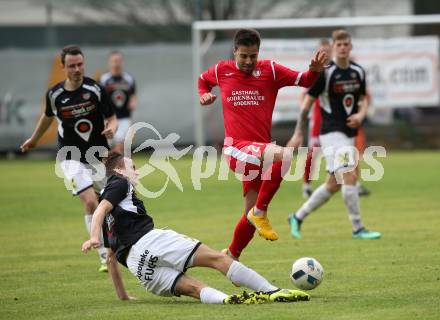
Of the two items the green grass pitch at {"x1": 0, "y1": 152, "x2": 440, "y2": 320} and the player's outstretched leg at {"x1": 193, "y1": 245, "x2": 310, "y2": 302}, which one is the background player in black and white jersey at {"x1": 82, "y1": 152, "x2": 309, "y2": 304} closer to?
the player's outstretched leg at {"x1": 193, "y1": 245, "x2": 310, "y2": 302}

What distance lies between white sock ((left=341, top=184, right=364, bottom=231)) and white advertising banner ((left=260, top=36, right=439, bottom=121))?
13796 mm

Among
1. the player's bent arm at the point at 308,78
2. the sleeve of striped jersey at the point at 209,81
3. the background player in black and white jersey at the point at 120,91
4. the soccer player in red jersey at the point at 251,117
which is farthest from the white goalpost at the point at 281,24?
the player's bent arm at the point at 308,78

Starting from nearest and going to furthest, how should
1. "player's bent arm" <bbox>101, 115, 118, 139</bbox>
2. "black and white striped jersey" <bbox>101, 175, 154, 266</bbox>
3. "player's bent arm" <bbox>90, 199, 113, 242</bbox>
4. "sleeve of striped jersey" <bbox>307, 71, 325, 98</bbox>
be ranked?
"player's bent arm" <bbox>90, 199, 113, 242</bbox> → "black and white striped jersey" <bbox>101, 175, 154, 266</bbox> → "player's bent arm" <bbox>101, 115, 118, 139</bbox> → "sleeve of striped jersey" <bbox>307, 71, 325, 98</bbox>

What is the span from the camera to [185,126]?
2825 cm

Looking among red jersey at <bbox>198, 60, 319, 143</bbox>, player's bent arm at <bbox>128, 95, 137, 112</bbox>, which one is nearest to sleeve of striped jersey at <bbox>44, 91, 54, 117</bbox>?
red jersey at <bbox>198, 60, 319, 143</bbox>

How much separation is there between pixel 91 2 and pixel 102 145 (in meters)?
20.8

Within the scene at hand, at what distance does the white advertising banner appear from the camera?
88.0ft

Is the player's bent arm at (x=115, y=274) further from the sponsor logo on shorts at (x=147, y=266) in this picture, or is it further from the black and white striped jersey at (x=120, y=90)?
the black and white striped jersey at (x=120, y=90)

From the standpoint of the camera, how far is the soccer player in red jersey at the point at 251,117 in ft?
31.3

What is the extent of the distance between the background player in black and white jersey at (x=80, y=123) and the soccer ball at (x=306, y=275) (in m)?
2.86

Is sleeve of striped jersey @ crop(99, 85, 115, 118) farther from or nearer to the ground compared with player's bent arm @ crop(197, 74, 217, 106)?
nearer to the ground

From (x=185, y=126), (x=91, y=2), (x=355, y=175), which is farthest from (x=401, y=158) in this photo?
(x=355, y=175)

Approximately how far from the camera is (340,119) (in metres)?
13.0

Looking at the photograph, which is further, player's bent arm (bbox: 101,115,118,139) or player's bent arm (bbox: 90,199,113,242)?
player's bent arm (bbox: 101,115,118,139)
